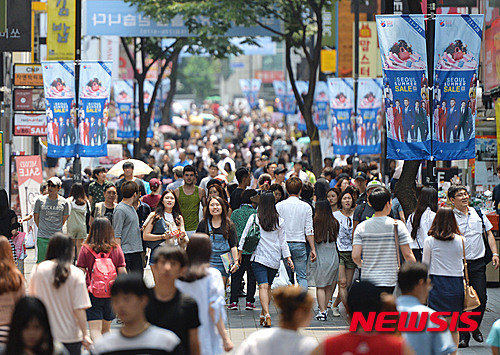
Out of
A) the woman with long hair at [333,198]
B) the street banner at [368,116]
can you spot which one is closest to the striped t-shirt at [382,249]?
the woman with long hair at [333,198]

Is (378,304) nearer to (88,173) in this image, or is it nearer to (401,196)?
(401,196)

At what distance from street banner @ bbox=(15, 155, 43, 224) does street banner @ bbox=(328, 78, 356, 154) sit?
9229 millimetres

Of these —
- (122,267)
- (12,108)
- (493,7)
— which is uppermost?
(493,7)

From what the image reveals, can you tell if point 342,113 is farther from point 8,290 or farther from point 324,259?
point 8,290

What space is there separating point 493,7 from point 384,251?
11.7m

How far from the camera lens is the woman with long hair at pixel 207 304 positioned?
267 inches

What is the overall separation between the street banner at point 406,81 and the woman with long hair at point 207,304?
6.01 meters

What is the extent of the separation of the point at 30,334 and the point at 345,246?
696 cm

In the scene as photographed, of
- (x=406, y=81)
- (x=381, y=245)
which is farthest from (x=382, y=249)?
(x=406, y=81)

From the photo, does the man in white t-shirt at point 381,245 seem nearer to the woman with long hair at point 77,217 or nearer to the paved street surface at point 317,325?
the paved street surface at point 317,325

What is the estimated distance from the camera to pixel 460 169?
2075cm

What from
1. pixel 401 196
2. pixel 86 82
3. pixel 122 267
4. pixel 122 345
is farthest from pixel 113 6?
pixel 122 345

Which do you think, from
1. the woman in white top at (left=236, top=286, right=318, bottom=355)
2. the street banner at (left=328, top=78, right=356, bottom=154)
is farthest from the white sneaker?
the street banner at (left=328, top=78, right=356, bottom=154)

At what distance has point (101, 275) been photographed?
29.0ft
